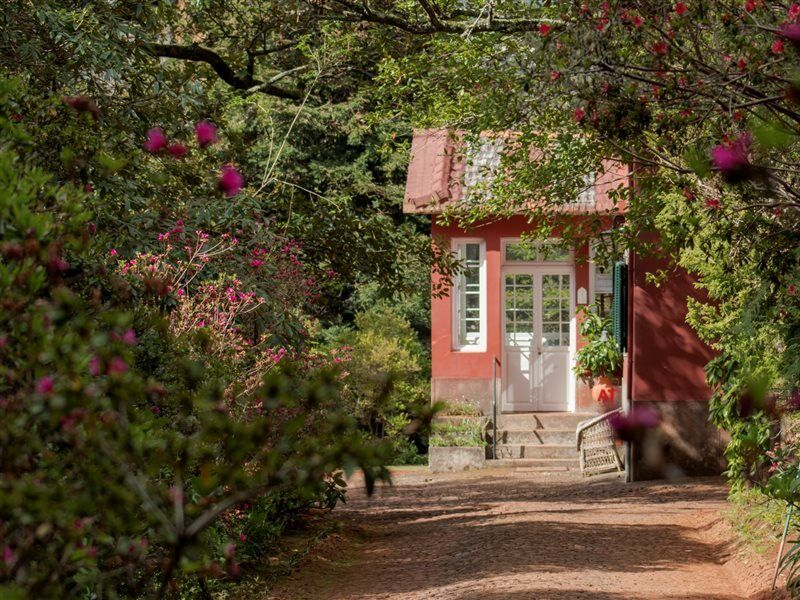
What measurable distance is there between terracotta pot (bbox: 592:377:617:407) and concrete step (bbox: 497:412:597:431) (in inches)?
12.5

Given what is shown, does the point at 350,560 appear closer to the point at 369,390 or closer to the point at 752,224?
the point at 752,224

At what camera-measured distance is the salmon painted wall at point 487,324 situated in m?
19.8

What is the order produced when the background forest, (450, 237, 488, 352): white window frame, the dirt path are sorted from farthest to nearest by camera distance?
(450, 237, 488, 352): white window frame → the dirt path → the background forest

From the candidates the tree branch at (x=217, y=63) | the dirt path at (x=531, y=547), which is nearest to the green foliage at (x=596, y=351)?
the dirt path at (x=531, y=547)

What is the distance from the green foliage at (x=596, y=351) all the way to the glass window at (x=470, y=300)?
180 centimetres

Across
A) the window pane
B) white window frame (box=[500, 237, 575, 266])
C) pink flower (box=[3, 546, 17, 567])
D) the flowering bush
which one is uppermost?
white window frame (box=[500, 237, 575, 266])

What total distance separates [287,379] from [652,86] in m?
4.91

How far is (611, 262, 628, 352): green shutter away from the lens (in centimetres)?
1553

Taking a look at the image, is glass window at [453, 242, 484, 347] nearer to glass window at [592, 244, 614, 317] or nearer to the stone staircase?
the stone staircase

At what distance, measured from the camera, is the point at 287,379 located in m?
3.23

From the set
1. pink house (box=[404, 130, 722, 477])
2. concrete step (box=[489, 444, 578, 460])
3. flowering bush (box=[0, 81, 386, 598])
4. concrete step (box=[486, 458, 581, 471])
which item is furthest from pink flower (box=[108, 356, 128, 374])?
concrete step (box=[489, 444, 578, 460])

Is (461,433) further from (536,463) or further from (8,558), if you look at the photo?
(8,558)

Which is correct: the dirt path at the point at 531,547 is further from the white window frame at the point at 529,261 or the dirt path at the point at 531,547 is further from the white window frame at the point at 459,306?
the white window frame at the point at 529,261

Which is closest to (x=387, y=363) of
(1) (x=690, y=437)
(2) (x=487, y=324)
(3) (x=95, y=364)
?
(2) (x=487, y=324)
